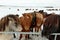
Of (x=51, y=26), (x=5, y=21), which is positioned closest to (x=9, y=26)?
(x=5, y=21)

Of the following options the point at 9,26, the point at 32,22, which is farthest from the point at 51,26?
the point at 9,26

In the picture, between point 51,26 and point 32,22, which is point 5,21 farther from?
point 51,26

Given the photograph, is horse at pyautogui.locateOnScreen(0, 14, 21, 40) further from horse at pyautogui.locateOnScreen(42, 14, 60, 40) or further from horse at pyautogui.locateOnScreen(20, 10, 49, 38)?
horse at pyautogui.locateOnScreen(42, 14, 60, 40)

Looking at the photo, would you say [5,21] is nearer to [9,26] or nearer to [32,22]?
[9,26]

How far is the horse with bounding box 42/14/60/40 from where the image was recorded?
81cm

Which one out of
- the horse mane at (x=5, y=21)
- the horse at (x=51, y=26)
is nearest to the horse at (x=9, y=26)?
the horse mane at (x=5, y=21)

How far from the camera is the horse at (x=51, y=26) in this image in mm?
815

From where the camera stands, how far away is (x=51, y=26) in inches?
32.2

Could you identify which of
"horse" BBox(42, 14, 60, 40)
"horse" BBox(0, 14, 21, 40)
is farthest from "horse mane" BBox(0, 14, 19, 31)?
"horse" BBox(42, 14, 60, 40)

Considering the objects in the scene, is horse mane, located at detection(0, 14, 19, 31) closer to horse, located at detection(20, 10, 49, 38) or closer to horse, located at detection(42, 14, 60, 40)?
horse, located at detection(20, 10, 49, 38)

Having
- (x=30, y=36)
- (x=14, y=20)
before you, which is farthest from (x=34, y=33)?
(x=14, y=20)

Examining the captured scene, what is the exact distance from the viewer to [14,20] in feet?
2.80

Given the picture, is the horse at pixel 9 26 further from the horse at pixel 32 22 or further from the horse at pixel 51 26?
the horse at pixel 51 26

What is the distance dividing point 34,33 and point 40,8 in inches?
7.4
